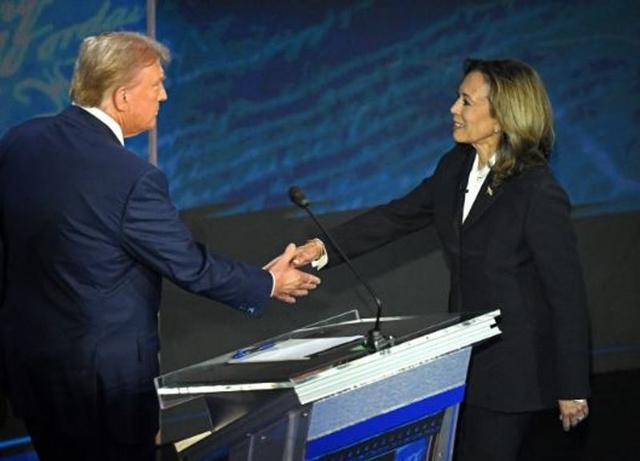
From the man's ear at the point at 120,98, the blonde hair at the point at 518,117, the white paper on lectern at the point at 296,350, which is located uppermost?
the man's ear at the point at 120,98

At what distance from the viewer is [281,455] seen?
198 cm

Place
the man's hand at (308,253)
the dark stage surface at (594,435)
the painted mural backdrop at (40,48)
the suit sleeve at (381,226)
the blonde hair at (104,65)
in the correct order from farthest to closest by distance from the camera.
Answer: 1. the dark stage surface at (594,435)
2. the painted mural backdrop at (40,48)
3. the suit sleeve at (381,226)
4. the man's hand at (308,253)
5. the blonde hair at (104,65)

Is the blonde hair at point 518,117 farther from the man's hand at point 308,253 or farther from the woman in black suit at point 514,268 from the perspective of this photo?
the man's hand at point 308,253

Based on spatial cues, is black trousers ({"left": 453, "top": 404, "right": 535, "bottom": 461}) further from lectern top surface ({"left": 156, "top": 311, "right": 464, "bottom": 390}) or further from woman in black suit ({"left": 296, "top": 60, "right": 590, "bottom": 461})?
lectern top surface ({"left": 156, "top": 311, "right": 464, "bottom": 390})

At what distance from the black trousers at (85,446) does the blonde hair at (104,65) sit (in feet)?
2.50

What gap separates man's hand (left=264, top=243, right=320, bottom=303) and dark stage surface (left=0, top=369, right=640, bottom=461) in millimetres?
1630

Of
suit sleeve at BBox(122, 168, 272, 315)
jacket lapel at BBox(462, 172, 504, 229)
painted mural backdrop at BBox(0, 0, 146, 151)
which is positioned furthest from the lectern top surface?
painted mural backdrop at BBox(0, 0, 146, 151)

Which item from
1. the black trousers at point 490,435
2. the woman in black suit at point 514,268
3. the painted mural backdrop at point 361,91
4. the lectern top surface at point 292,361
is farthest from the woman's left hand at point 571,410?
the painted mural backdrop at point 361,91

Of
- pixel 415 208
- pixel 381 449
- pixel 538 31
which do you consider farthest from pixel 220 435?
pixel 538 31

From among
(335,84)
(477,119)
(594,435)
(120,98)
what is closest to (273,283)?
(120,98)

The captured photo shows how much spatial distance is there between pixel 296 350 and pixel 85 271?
24.1 inches

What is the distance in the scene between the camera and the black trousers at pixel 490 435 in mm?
2877

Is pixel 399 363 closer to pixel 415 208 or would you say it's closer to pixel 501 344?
pixel 501 344

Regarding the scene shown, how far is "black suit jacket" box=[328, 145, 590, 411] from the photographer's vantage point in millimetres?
2848
